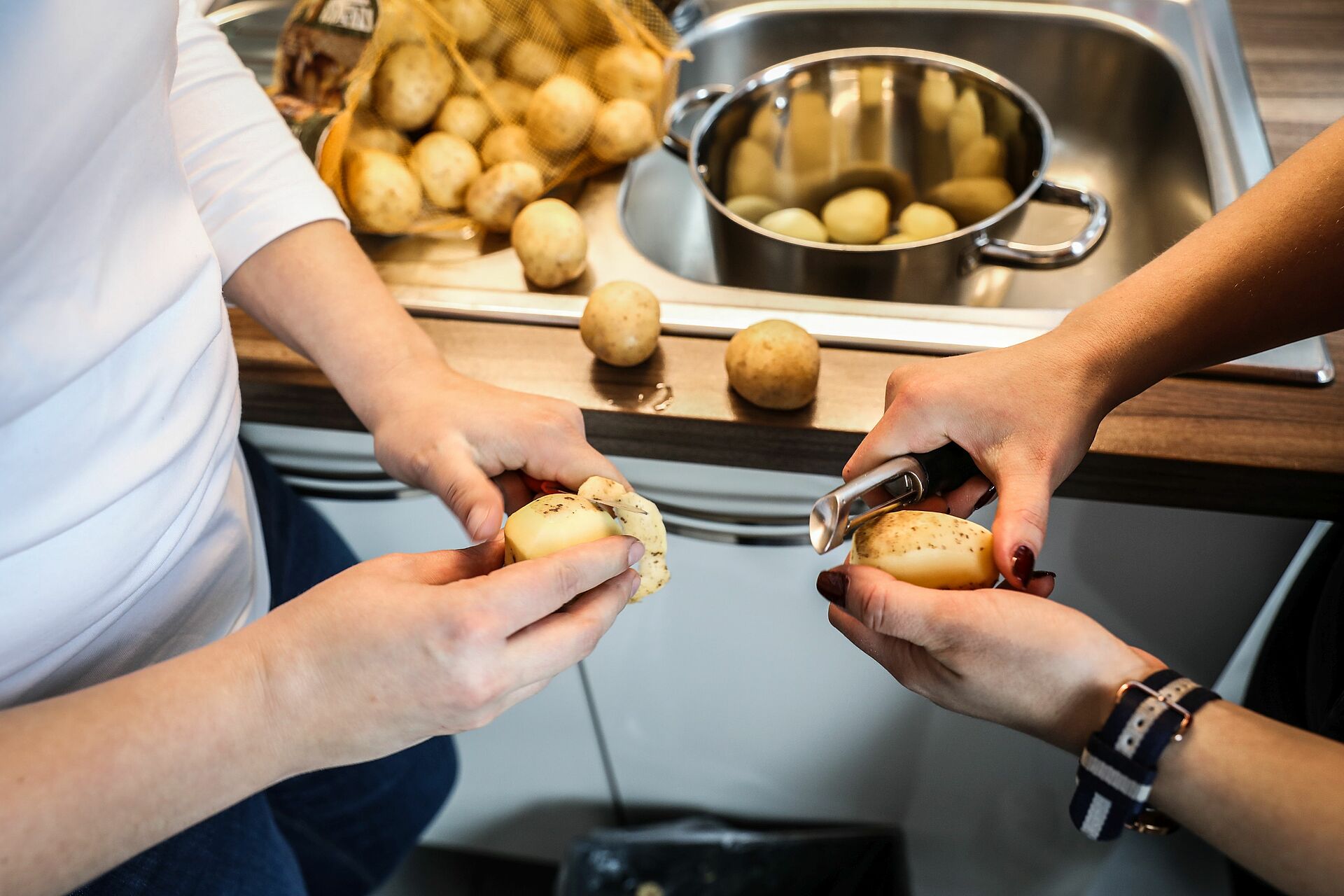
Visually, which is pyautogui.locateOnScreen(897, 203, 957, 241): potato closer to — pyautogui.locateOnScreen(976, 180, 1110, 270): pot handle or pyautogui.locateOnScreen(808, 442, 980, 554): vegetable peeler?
pyautogui.locateOnScreen(976, 180, 1110, 270): pot handle

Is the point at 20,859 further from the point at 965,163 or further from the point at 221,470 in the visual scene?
the point at 965,163

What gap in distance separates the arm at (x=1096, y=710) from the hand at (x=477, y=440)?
0.20 meters

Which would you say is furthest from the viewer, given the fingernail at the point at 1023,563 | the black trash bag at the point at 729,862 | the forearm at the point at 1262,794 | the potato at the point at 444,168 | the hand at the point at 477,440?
the black trash bag at the point at 729,862

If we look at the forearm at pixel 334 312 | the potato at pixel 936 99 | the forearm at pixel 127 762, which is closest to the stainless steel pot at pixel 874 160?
the potato at pixel 936 99

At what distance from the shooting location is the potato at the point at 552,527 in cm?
53

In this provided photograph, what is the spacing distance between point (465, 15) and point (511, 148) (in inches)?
5.6

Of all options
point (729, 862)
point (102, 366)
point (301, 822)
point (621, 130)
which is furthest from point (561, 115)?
point (729, 862)

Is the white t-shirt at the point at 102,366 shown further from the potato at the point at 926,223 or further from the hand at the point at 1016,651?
the potato at the point at 926,223

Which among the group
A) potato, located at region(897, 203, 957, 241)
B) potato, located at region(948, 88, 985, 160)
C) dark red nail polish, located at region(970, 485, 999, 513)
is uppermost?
potato, located at region(948, 88, 985, 160)

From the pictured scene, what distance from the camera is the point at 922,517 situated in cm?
55

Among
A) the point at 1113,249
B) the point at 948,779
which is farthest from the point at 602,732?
the point at 1113,249

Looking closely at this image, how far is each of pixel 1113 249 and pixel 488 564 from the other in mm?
745

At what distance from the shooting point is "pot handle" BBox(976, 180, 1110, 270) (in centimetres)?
83

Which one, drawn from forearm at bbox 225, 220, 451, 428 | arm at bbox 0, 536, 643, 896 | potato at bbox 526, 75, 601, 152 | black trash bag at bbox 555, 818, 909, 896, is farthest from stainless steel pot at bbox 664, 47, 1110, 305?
black trash bag at bbox 555, 818, 909, 896
